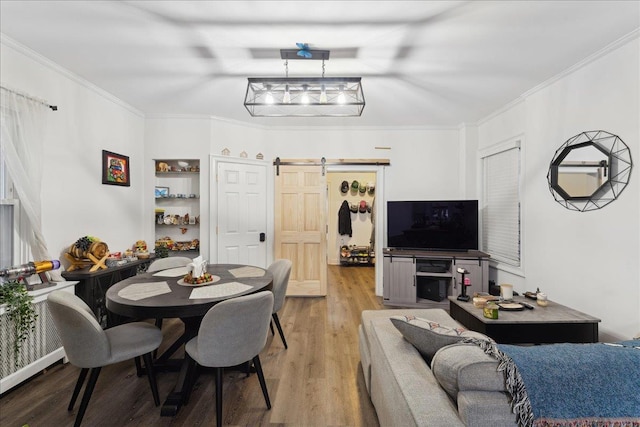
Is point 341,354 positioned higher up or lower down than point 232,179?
lower down

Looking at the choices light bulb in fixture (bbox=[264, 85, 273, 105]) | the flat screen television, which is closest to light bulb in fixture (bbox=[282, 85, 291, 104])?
light bulb in fixture (bbox=[264, 85, 273, 105])

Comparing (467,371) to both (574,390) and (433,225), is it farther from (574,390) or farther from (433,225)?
(433,225)

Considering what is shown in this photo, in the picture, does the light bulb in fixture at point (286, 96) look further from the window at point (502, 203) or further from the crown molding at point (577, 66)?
the window at point (502, 203)

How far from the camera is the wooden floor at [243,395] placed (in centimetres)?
191

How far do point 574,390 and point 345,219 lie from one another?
6.08 meters

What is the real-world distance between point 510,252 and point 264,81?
3.48 m

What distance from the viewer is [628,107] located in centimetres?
216

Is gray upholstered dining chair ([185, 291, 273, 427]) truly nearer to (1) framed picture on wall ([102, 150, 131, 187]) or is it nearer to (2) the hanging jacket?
(1) framed picture on wall ([102, 150, 131, 187])

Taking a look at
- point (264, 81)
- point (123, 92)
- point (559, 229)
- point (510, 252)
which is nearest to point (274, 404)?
point (264, 81)

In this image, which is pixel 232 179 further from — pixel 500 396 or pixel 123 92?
pixel 500 396

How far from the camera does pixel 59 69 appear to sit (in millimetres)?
2701

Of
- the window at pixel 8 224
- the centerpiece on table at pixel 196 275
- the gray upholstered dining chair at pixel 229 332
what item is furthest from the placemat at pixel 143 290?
the window at pixel 8 224

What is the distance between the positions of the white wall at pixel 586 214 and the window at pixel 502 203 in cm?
28

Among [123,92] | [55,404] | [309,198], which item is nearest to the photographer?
[55,404]
